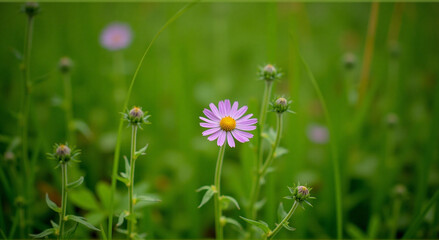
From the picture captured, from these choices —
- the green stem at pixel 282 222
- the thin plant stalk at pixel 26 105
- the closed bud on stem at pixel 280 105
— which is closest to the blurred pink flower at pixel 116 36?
the thin plant stalk at pixel 26 105

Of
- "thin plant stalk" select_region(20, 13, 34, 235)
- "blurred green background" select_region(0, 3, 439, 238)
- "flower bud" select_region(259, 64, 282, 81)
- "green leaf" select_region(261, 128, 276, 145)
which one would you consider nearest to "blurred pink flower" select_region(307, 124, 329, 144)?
"blurred green background" select_region(0, 3, 439, 238)

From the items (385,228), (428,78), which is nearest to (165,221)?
(385,228)

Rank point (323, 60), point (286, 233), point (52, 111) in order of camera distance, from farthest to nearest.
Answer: point (323, 60) → point (52, 111) → point (286, 233)

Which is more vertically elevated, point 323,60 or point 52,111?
point 323,60

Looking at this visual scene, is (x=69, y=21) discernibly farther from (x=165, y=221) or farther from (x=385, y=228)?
(x=385, y=228)

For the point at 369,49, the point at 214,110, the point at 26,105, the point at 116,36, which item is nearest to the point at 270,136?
the point at 214,110

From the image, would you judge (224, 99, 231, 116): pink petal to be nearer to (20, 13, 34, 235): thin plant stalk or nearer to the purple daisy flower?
the purple daisy flower
